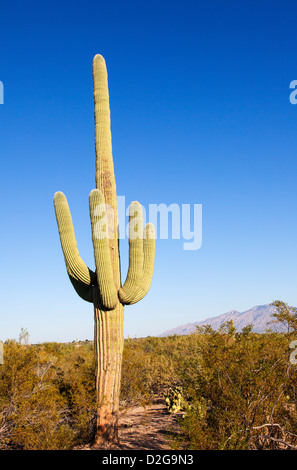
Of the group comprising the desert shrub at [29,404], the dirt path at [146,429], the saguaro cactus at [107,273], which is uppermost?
the saguaro cactus at [107,273]

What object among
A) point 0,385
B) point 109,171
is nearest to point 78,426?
point 0,385

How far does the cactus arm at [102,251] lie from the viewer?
7070 millimetres

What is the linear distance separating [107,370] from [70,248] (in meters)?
2.52

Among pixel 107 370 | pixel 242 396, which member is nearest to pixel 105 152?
pixel 107 370

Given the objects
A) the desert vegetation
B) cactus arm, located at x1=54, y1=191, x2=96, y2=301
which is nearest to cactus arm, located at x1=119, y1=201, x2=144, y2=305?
cactus arm, located at x1=54, y1=191, x2=96, y2=301

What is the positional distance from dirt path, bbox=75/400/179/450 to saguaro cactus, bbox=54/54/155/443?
0.52m

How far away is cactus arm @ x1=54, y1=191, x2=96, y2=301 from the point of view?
7.44 m

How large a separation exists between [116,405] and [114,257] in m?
2.95

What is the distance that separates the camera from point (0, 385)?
6.93 metres

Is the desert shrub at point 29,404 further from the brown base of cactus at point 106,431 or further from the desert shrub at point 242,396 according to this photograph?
the desert shrub at point 242,396

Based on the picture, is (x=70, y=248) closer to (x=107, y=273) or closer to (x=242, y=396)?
(x=107, y=273)

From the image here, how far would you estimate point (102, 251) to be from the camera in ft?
23.2

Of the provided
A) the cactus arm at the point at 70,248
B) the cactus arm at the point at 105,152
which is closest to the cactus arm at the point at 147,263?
the cactus arm at the point at 105,152
